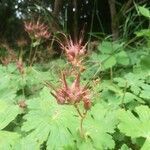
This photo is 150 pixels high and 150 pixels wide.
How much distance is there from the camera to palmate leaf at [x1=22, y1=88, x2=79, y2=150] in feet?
5.26

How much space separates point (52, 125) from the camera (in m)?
1.62

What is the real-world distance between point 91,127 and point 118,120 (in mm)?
184

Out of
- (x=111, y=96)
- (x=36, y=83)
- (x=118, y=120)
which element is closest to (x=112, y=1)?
(x=36, y=83)

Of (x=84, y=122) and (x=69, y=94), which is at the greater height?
(x=69, y=94)

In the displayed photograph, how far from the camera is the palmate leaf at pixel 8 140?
65.1 inches

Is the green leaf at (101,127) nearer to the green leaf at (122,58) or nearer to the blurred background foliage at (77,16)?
the green leaf at (122,58)

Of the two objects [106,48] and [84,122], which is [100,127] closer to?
[84,122]

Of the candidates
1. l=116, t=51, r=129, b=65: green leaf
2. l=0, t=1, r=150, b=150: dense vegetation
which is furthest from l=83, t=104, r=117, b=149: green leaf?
l=116, t=51, r=129, b=65: green leaf

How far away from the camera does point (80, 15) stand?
533 centimetres

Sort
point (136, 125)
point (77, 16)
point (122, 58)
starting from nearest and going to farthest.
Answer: point (136, 125), point (122, 58), point (77, 16)

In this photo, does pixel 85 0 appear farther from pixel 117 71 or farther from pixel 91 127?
pixel 91 127

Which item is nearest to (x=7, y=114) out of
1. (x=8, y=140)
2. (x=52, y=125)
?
(x=8, y=140)

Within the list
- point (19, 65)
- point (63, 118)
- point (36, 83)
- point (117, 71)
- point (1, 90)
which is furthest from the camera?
point (117, 71)

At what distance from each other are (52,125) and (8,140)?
191mm
